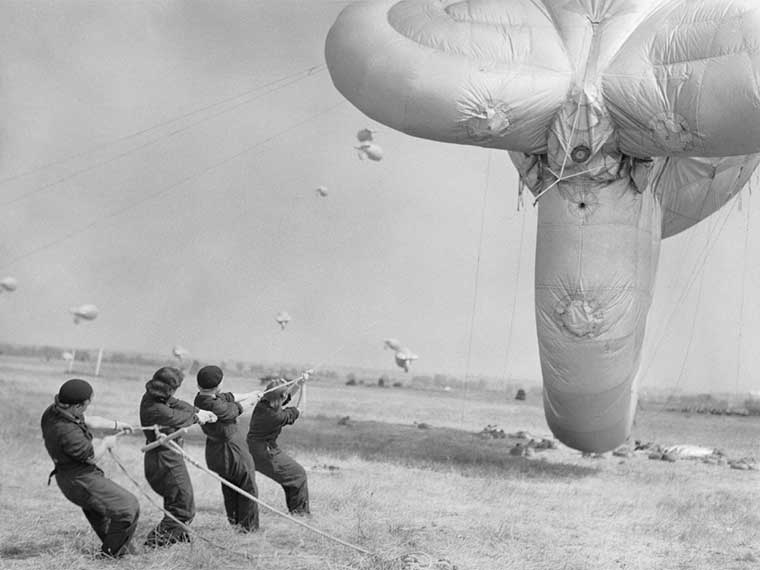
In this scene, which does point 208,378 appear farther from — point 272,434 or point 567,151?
point 567,151

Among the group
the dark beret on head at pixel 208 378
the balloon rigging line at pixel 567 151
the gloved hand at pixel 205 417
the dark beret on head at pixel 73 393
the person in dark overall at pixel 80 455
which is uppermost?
the balloon rigging line at pixel 567 151

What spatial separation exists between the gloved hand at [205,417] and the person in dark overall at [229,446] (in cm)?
24

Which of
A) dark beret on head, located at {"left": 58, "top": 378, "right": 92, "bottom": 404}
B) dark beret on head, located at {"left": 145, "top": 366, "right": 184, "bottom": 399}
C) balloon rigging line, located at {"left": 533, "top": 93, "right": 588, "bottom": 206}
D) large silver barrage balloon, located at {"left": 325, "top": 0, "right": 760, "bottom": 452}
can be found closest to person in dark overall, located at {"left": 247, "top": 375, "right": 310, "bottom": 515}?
dark beret on head, located at {"left": 145, "top": 366, "right": 184, "bottom": 399}

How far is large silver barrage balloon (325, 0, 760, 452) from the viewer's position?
10344 millimetres

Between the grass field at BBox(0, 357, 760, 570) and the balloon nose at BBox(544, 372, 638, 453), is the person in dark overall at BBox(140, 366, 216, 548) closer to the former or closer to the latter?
the grass field at BBox(0, 357, 760, 570)

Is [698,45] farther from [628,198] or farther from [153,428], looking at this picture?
[153,428]

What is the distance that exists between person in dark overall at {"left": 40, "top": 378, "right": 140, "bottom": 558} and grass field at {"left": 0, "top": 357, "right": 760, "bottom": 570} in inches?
20.3

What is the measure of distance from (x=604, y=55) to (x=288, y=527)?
6863mm

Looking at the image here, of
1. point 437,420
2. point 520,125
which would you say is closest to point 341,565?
point 520,125

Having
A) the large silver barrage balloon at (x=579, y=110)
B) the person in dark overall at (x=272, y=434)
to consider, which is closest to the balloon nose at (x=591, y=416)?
the large silver barrage balloon at (x=579, y=110)

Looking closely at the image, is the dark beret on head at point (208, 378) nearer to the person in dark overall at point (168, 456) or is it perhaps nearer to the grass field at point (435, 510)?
the person in dark overall at point (168, 456)

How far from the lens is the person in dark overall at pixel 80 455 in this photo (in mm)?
6855

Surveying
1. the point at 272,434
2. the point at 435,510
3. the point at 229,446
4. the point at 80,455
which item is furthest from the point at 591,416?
the point at 80,455

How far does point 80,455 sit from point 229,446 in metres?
1.83
